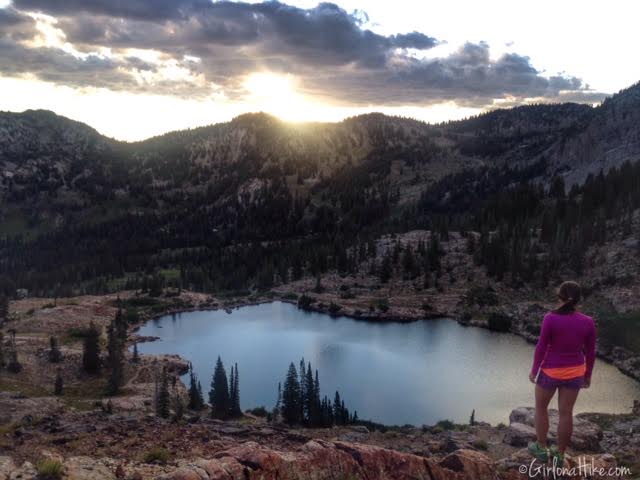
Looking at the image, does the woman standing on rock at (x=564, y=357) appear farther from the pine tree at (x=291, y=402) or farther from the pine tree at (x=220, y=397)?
the pine tree at (x=220, y=397)

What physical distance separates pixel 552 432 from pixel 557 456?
48.6 ft

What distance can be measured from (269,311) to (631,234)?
238 ft

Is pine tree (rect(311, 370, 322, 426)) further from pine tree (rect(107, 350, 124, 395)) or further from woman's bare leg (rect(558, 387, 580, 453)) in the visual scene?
woman's bare leg (rect(558, 387, 580, 453))

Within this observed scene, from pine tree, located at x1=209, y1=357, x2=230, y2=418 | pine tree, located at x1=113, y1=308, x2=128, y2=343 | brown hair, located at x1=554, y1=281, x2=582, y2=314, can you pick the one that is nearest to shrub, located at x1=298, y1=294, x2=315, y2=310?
pine tree, located at x1=113, y1=308, x2=128, y2=343

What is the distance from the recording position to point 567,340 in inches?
468

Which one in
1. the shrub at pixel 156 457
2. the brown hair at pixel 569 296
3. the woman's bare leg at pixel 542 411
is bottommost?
the shrub at pixel 156 457

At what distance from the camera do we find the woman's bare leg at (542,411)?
40.7 feet

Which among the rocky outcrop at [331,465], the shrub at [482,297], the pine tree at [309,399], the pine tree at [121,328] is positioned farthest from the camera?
the shrub at [482,297]

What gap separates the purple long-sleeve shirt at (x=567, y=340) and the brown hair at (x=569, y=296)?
12 cm

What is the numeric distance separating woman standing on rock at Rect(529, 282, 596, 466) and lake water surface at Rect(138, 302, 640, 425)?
41.3 metres

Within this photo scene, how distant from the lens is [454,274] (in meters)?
122

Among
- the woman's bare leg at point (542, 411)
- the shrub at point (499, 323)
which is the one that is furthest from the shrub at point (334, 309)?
the woman's bare leg at point (542, 411)

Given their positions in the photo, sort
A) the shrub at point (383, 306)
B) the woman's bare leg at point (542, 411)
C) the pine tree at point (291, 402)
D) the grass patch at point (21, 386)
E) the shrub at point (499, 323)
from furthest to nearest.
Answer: the shrub at point (383, 306) → the shrub at point (499, 323) → the pine tree at point (291, 402) → the grass patch at point (21, 386) → the woman's bare leg at point (542, 411)

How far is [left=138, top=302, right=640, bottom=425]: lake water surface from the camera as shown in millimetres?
56406
